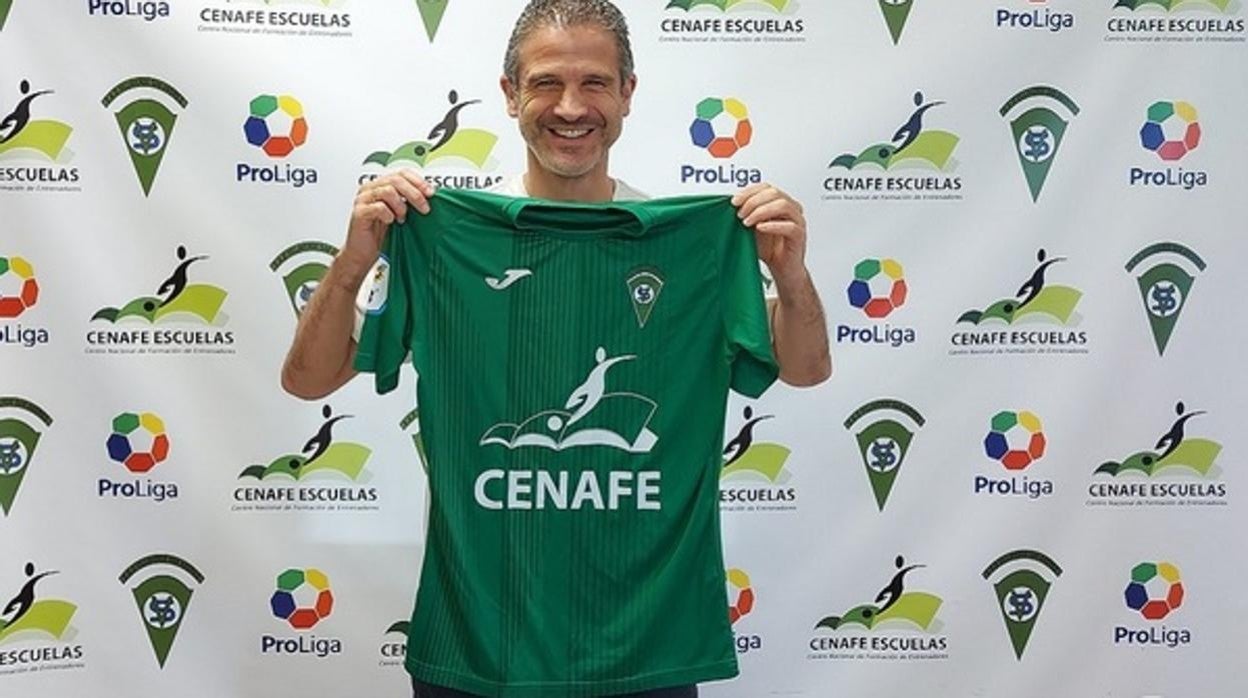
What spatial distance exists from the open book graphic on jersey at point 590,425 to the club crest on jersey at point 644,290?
0.35ft

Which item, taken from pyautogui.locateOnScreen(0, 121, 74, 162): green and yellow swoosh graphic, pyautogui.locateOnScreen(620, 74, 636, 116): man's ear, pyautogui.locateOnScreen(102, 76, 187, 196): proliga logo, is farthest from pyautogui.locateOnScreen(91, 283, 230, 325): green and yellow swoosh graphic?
pyautogui.locateOnScreen(620, 74, 636, 116): man's ear

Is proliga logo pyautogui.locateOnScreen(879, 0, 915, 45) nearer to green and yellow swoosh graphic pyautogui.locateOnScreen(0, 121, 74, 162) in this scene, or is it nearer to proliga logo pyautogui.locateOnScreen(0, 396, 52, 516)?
green and yellow swoosh graphic pyautogui.locateOnScreen(0, 121, 74, 162)

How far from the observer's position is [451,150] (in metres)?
2.63

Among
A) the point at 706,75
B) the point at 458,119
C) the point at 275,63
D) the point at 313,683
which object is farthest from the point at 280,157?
the point at 313,683

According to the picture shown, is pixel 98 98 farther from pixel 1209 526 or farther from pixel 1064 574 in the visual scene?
pixel 1209 526

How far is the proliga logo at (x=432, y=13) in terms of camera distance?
2605 millimetres

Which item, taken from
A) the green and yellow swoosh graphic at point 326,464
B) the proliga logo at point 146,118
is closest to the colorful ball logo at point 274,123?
the proliga logo at point 146,118

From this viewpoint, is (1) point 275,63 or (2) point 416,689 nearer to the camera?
(2) point 416,689

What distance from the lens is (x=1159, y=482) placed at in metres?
2.70

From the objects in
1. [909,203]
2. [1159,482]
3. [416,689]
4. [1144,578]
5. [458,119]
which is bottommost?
[416,689]

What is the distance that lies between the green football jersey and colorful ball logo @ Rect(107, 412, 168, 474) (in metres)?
0.91

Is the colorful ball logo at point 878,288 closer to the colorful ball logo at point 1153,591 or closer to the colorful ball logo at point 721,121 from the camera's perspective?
the colorful ball logo at point 721,121

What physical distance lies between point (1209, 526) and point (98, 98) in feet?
8.39

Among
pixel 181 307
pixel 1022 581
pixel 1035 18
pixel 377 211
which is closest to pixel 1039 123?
pixel 1035 18
